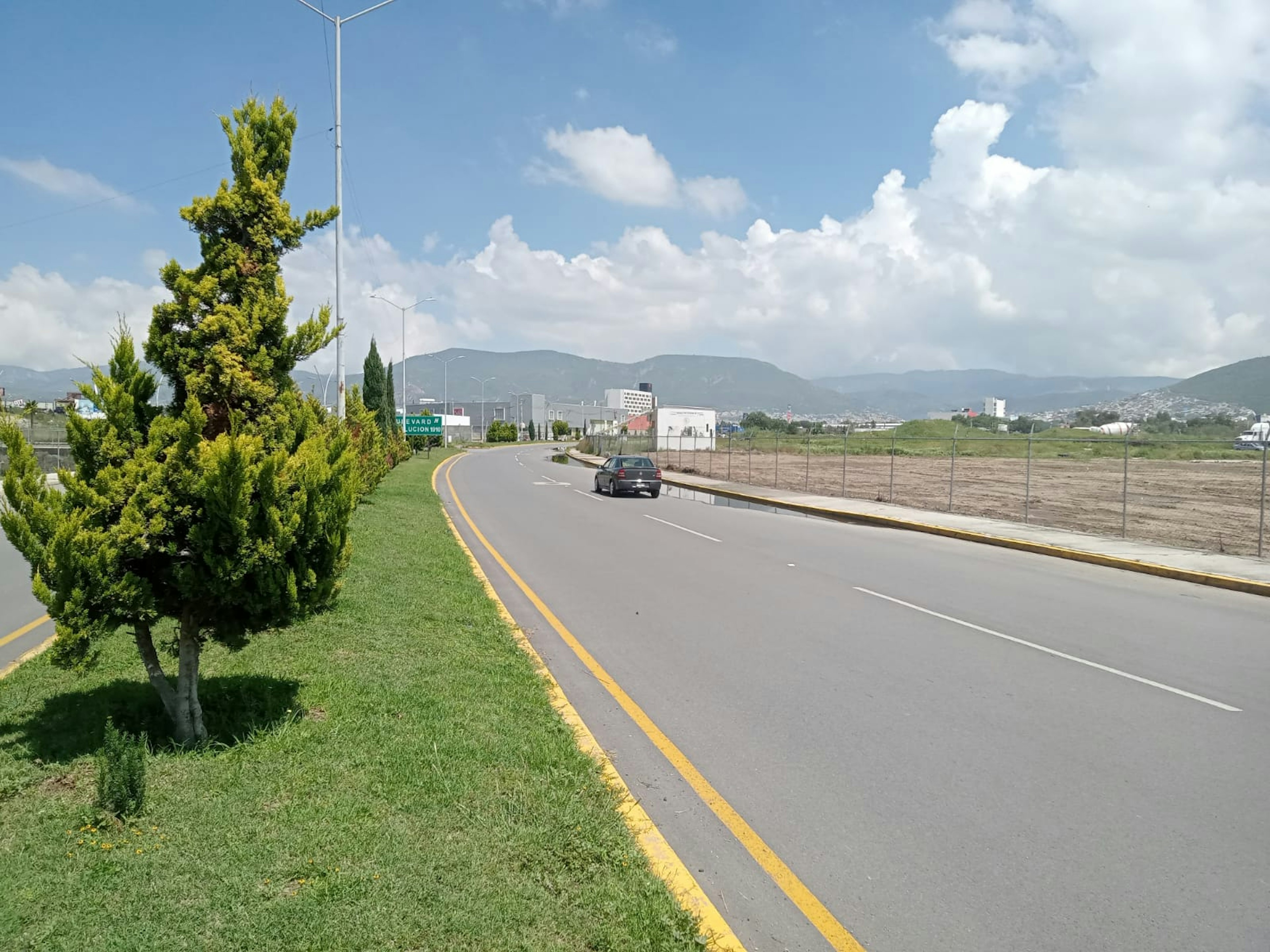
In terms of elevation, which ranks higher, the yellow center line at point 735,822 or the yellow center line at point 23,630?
the yellow center line at point 23,630

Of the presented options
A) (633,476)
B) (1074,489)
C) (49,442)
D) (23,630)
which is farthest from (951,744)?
(49,442)

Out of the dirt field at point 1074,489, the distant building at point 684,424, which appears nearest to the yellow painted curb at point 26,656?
the dirt field at point 1074,489

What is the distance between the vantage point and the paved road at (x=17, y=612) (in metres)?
7.69

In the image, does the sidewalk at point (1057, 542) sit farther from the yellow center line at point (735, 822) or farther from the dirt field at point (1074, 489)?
the yellow center line at point (735, 822)

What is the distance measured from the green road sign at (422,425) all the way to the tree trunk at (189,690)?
6198 cm

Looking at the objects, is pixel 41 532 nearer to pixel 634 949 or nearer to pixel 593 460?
pixel 634 949

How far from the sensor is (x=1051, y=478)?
128 ft

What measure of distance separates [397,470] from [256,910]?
39.1 meters

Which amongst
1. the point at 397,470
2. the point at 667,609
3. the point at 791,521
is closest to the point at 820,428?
the point at 397,470

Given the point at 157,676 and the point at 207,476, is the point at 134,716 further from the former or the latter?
the point at 207,476

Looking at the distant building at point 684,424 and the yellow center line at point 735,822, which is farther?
the distant building at point 684,424

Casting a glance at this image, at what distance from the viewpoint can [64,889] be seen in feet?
11.1

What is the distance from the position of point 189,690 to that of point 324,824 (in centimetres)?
153

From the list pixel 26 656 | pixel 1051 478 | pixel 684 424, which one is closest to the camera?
pixel 26 656
